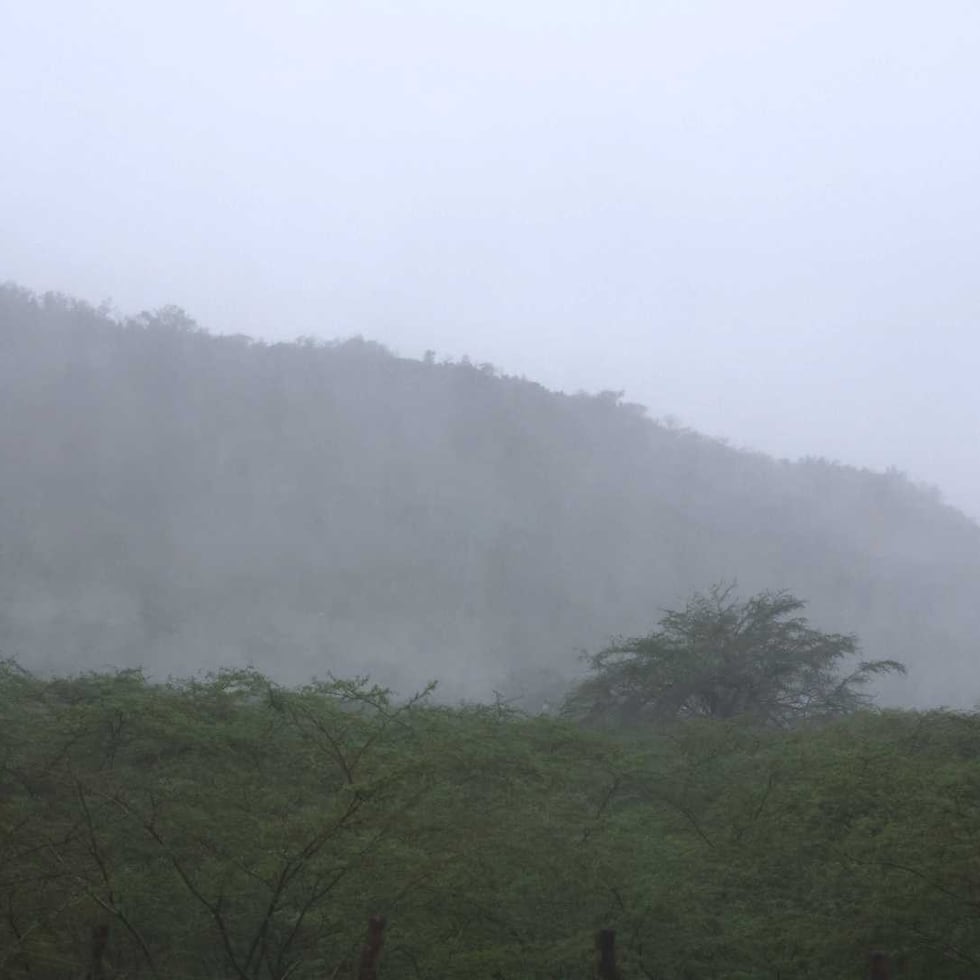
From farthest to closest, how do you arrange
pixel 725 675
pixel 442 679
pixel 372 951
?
pixel 442 679 < pixel 725 675 < pixel 372 951

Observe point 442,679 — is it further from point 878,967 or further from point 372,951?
point 878,967

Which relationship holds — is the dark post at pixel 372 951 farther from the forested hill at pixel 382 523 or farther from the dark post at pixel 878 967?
the forested hill at pixel 382 523

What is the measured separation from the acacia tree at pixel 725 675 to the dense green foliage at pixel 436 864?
984 cm

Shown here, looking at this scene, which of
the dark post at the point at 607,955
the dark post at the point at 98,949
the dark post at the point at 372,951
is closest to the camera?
the dark post at the point at 372,951

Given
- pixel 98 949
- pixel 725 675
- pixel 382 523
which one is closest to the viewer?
pixel 98 949

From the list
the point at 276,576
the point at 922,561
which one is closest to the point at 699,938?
the point at 276,576

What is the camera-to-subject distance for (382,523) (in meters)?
44.3

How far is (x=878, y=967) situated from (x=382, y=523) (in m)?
40.1

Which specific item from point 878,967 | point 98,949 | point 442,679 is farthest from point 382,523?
point 878,967

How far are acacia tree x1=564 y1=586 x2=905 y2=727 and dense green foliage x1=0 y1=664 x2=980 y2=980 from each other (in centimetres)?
984

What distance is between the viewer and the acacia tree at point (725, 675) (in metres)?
18.9

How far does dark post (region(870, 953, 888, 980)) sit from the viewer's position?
184 inches

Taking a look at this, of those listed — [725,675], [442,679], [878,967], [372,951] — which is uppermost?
[725,675]

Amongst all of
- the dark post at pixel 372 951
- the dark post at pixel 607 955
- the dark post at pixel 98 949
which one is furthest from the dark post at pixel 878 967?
the dark post at pixel 98 949
